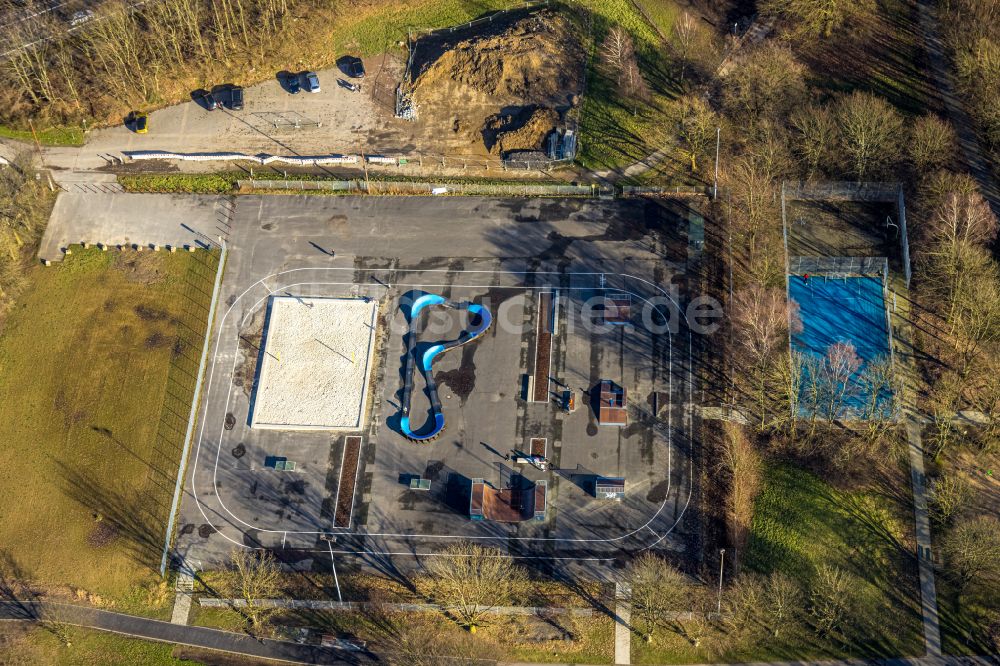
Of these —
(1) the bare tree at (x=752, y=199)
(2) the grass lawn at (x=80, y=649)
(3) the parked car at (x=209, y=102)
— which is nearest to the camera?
(2) the grass lawn at (x=80, y=649)

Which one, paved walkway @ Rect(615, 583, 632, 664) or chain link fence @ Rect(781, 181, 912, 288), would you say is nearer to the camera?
paved walkway @ Rect(615, 583, 632, 664)

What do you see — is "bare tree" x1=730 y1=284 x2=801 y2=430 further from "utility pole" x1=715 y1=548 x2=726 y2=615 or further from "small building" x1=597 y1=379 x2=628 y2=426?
"utility pole" x1=715 y1=548 x2=726 y2=615

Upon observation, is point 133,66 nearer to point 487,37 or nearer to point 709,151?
point 487,37

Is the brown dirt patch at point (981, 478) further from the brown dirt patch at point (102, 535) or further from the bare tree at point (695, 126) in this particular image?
the brown dirt patch at point (102, 535)

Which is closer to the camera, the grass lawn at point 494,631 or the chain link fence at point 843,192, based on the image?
the grass lawn at point 494,631

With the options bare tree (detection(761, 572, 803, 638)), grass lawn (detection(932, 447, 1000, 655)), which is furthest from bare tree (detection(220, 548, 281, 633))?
grass lawn (detection(932, 447, 1000, 655))

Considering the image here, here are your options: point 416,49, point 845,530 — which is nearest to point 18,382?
point 416,49

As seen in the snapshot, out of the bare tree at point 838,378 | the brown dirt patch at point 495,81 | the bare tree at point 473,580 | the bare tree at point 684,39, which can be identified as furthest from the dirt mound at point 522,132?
the bare tree at point 473,580

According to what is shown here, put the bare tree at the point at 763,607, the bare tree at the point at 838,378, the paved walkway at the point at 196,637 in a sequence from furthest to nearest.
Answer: the bare tree at the point at 838,378, the paved walkway at the point at 196,637, the bare tree at the point at 763,607
